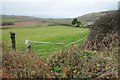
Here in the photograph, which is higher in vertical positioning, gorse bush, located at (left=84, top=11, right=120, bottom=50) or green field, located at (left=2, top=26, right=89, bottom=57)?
gorse bush, located at (left=84, top=11, right=120, bottom=50)

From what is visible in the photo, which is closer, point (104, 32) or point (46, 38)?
point (104, 32)

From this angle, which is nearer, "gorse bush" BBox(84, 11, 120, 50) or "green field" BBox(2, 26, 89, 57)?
"gorse bush" BBox(84, 11, 120, 50)

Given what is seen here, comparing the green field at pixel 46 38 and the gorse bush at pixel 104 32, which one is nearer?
the gorse bush at pixel 104 32

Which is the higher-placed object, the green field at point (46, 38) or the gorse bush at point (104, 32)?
the gorse bush at point (104, 32)

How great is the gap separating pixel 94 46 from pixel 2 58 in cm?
372

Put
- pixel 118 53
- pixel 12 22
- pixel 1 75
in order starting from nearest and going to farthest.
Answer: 1. pixel 1 75
2. pixel 118 53
3. pixel 12 22

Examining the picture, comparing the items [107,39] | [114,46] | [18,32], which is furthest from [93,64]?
[18,32]

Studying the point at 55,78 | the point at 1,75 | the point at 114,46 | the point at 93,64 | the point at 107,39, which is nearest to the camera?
the point at 1,75

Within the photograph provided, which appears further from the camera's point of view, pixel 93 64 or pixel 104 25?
pixel 104 25

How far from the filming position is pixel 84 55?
988 cm

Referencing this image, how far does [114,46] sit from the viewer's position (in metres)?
10.8

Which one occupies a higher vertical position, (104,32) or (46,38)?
(104,32)

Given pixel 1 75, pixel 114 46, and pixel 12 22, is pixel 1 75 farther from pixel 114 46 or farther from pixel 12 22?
pixel 12 22

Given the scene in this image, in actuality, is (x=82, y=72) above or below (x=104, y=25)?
below
